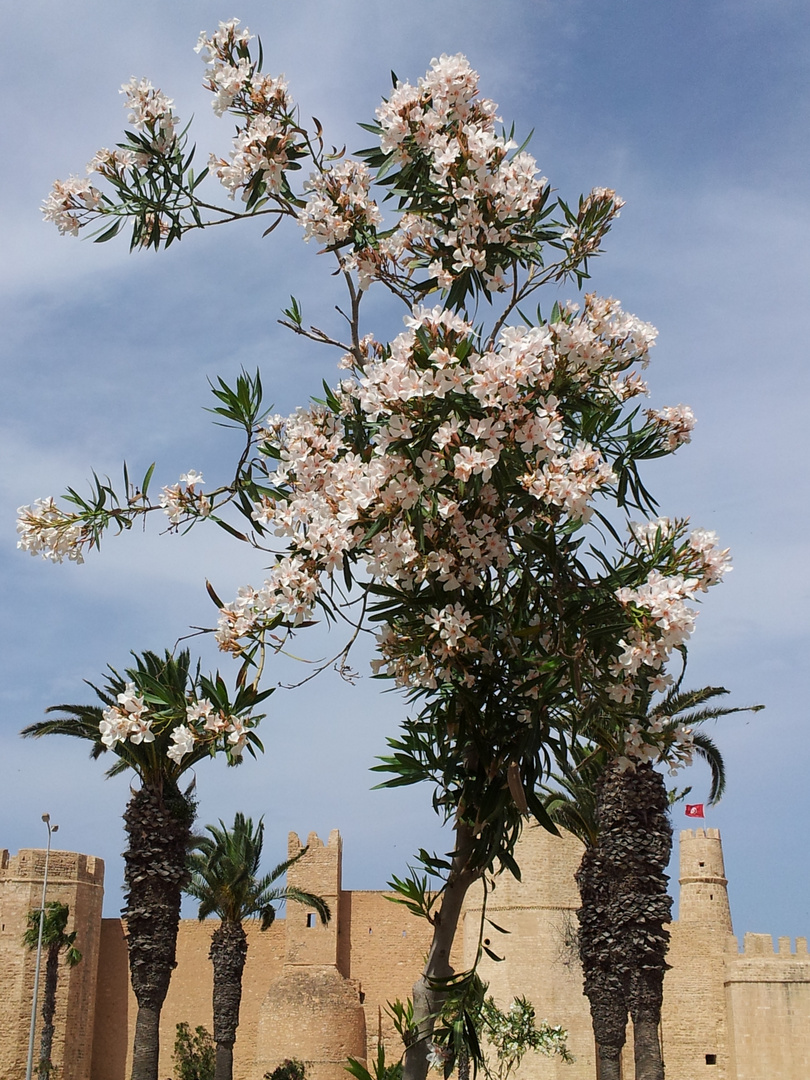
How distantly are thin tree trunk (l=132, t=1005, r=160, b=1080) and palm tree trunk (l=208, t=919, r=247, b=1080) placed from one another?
25.3 ft

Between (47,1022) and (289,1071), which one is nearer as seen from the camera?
(289,1071)

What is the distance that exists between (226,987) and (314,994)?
7.41m

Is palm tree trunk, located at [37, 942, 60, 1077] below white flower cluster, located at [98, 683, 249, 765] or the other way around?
below

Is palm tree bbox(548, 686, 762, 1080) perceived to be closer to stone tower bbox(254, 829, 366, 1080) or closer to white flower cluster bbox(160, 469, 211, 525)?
white flower cluster bbox(160, 469, 211, 525)

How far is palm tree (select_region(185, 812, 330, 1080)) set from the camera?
23750 millimetres

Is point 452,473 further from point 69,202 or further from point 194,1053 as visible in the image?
point 194,1053

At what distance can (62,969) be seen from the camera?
103ft

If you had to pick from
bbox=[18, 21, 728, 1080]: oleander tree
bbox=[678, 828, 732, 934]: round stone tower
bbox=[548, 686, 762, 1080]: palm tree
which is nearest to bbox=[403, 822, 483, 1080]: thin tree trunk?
bbox=[18, 21, 728, 1080]: oleander tree

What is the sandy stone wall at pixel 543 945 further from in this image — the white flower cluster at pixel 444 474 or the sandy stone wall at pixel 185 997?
the white flower cluster at pixel 444 474

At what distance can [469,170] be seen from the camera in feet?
16.9

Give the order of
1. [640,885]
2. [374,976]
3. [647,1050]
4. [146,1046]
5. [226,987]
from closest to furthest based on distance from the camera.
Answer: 1. [647,1050]
2. [640,885]
3. [146,1046]
4. [226,987]
5. [374,976]

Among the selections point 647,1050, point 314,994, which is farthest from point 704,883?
point 647,1050

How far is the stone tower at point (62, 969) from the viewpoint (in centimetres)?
2977

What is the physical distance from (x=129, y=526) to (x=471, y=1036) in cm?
271
